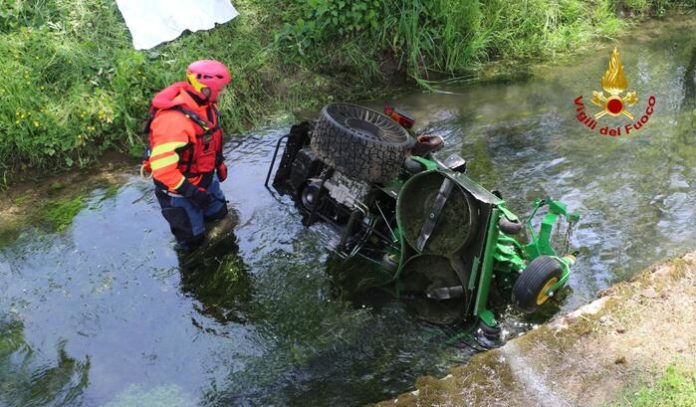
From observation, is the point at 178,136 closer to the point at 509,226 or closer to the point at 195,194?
the point at 195,194

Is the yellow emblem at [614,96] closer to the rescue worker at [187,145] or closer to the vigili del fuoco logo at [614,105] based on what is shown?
the vigili del fuoco logo at [614,105]

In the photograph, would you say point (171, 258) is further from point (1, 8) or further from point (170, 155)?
point (1, 8)

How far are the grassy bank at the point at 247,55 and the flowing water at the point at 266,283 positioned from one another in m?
0.86

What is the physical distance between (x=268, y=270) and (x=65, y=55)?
161 inches

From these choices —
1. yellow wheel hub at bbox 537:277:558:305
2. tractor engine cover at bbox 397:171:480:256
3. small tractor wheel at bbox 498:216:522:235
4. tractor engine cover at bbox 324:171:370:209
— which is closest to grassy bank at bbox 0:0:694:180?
tractor engine cover at bbox 324:171:370:209

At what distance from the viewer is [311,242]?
5590mm

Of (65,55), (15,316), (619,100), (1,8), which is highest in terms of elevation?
(1,8)

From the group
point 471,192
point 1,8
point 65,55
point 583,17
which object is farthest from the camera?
point 583,17

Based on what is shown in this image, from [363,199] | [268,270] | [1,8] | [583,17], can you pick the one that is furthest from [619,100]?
[1,8]

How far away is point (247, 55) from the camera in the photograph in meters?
8.05

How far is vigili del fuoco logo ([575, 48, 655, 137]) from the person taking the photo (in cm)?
721

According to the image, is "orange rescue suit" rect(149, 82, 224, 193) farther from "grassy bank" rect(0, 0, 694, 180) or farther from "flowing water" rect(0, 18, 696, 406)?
"grassy bank" rect(0, 0, 694, 180)

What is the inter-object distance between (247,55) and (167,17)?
1.20 meters

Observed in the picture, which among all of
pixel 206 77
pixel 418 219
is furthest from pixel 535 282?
pixel 206 77
